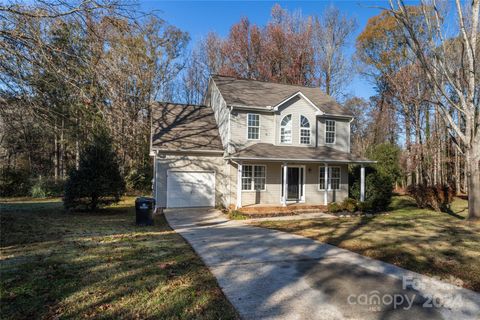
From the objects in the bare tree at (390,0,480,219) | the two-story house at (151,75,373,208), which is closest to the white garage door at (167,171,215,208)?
the two-story house at (151,75,373,208)

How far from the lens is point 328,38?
28.2 meters

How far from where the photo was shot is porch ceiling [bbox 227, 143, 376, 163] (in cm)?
1427

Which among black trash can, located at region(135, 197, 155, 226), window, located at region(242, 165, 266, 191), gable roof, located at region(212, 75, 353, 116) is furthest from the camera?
gable roof, located at region(212, 75, 353, 116)

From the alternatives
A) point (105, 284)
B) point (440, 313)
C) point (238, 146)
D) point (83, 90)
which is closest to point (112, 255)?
point (105, 284)

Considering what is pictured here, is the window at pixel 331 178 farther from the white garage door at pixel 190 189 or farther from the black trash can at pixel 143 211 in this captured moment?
the black trash can at pixel 143 211

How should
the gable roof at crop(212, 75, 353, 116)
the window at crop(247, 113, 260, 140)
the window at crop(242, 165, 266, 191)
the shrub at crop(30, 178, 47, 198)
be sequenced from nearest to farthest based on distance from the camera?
the window at crop(242, 165, 266, 191) < the window at crop(247, 113, 260, 140) < the gable roof at crop(212, 75, 353, 116) < the shrub at crop(30, 178, 47, 198)

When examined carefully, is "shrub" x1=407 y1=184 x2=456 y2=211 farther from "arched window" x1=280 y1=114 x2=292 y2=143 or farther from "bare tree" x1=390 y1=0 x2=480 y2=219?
"arched window" x1=280 y1=114 x2=292 y2=143

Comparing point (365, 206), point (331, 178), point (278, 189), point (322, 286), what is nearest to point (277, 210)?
point (278, 189)

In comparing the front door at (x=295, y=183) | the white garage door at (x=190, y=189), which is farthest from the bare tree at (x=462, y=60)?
the white garage door at (x=190, y=189)

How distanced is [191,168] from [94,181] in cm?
459

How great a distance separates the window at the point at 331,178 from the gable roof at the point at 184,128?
6.09 m

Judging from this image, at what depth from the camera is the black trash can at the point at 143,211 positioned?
35.1ft

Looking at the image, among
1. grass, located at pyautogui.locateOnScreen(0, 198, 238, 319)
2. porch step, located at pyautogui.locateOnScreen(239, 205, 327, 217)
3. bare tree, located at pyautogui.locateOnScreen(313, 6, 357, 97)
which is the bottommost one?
porch step, located at pyautogui.locateOnScreen(239, 205, 327, 217)

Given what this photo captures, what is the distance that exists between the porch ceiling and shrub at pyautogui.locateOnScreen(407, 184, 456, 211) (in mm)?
4325
